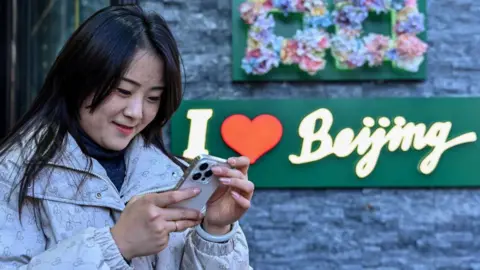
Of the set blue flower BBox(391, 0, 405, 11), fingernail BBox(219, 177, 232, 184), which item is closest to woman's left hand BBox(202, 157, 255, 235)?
fingernail BBox(219, 177, 232, 184)

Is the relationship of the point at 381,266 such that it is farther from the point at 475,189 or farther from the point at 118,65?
the point at 118,65

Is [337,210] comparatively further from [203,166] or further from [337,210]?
[203,166]

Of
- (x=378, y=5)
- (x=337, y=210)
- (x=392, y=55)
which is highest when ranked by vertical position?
(x=378, y=5)

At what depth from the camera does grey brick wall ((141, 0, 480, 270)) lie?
12.2 feet

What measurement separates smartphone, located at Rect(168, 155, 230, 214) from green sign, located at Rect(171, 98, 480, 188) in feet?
8.00

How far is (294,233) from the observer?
3.73 meters

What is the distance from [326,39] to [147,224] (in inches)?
107

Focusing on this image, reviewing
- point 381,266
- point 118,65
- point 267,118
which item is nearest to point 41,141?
point 118,65

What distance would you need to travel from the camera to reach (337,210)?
12.2 feet

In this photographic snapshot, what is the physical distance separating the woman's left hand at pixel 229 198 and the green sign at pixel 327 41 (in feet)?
7.89

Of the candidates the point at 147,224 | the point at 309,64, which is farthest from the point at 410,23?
the point at 147,224

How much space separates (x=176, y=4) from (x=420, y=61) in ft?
4.57

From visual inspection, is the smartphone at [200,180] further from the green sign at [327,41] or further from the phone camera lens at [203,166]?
the green sign at [327,41]

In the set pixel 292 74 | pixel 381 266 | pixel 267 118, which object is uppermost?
pixel 292 74
